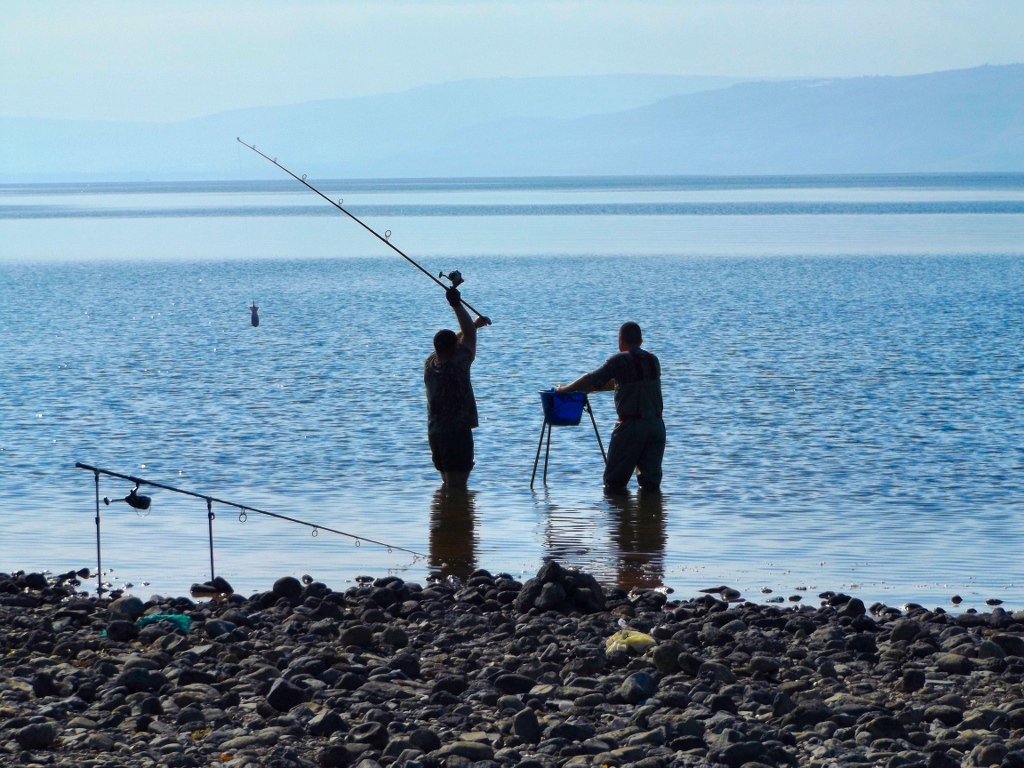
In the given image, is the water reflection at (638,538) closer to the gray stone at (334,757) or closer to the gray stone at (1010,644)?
the gray stone at (1010,644)

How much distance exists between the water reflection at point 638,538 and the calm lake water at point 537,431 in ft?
0.12

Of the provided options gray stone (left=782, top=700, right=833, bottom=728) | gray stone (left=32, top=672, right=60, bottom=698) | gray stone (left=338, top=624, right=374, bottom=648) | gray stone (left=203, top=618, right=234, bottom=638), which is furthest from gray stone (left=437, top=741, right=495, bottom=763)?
gray stone (left=203, top=618, right=234, bottom=638)

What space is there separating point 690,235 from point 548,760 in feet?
226

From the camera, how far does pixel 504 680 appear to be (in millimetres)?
6445

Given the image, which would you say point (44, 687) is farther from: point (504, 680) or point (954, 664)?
point (954, 664)

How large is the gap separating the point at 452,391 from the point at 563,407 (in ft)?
3.86

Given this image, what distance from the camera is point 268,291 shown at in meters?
42.4

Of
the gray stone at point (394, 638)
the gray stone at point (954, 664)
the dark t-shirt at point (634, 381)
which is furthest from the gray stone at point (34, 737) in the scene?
the dark t-shirt at point (634, 381)

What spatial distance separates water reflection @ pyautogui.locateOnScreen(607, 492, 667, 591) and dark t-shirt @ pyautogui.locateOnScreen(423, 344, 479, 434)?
1450mm

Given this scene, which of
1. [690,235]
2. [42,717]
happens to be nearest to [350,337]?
[42,717]

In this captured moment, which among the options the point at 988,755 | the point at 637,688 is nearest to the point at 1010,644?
the point at 988,755

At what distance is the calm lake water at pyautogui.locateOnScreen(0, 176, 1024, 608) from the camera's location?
9.94 metres

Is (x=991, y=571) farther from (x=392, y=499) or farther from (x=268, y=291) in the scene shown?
(x=268, y=291)

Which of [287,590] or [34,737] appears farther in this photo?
[287,590]
